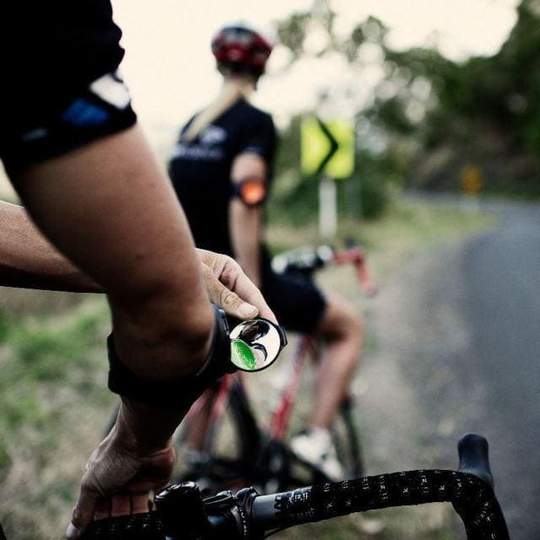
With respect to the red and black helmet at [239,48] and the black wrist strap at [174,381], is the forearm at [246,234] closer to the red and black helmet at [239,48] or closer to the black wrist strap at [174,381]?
the red and black helmet at [239,48]

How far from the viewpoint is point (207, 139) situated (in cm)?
277

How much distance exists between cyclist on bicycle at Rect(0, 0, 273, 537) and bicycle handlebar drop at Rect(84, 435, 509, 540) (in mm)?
249

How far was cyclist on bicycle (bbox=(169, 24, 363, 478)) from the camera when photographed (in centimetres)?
271

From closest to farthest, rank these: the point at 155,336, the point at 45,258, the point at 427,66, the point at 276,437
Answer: the point at 155,336
the point at 45,258
the point at 276,437
the point at 427,66

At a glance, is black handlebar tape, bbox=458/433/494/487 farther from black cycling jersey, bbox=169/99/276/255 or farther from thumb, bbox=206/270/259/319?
black cycling jersey, bbox=169/99/276/255

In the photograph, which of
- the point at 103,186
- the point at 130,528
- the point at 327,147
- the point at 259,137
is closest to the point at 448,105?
the point at 327,147

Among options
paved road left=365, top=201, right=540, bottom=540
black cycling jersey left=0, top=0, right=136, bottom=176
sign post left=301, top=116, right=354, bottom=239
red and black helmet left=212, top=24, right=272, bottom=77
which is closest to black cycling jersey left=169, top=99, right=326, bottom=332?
A: red and black helmet left=212, top=24, right=272, bottom=77

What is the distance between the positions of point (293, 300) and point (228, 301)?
194cm

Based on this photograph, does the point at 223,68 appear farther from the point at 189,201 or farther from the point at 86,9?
the point at 86,9

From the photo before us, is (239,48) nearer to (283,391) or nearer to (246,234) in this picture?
(246,234)

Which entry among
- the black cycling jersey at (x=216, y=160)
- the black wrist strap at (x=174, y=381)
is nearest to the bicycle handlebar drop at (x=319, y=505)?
the black wrist strap at (x=174, y=381)

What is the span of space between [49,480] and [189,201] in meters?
1.79

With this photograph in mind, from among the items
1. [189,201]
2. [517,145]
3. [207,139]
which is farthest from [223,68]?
[517,145]

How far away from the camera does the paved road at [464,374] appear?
147 inches
